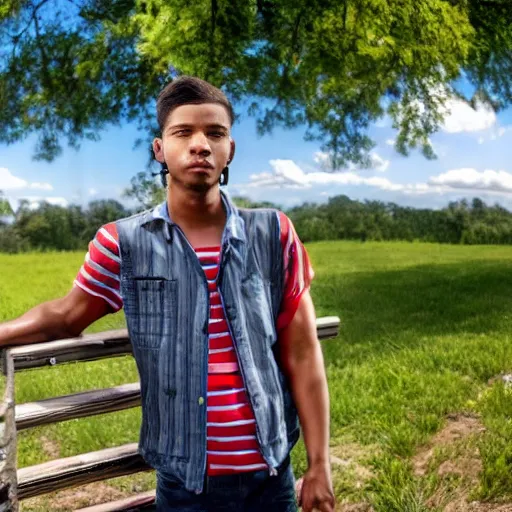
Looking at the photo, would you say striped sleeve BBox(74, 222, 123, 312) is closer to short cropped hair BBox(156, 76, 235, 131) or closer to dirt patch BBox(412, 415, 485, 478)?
short cropped hair BBox(156, 76, 235, 131)

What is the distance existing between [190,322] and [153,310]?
99 millimetres

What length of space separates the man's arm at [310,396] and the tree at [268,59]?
5.86 metres

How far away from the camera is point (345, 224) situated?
49.5 ft

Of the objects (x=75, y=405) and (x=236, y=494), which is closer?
(x=236, y=494)

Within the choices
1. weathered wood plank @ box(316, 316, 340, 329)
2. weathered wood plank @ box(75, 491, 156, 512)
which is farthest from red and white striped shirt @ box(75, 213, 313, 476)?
weathered wood plank @ box(75, 491, 156, 512)

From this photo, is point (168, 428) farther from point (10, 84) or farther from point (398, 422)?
point (10, 84)

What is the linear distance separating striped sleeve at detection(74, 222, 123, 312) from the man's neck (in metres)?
0.16

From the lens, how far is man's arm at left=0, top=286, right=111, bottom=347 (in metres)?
1.88

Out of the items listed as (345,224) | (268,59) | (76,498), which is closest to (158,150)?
(76,498)

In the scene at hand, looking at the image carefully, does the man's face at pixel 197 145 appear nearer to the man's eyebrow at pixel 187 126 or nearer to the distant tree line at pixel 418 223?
the man's eyebrow at pixel 187 126

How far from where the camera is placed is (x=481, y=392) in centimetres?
493

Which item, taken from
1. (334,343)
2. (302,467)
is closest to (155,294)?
(302,467)

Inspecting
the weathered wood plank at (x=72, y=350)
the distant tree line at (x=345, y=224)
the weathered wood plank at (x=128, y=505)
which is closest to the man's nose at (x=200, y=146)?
the weathered wood plank at (x=72, y=350)

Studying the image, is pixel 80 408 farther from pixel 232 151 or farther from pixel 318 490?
pixel 232 151
